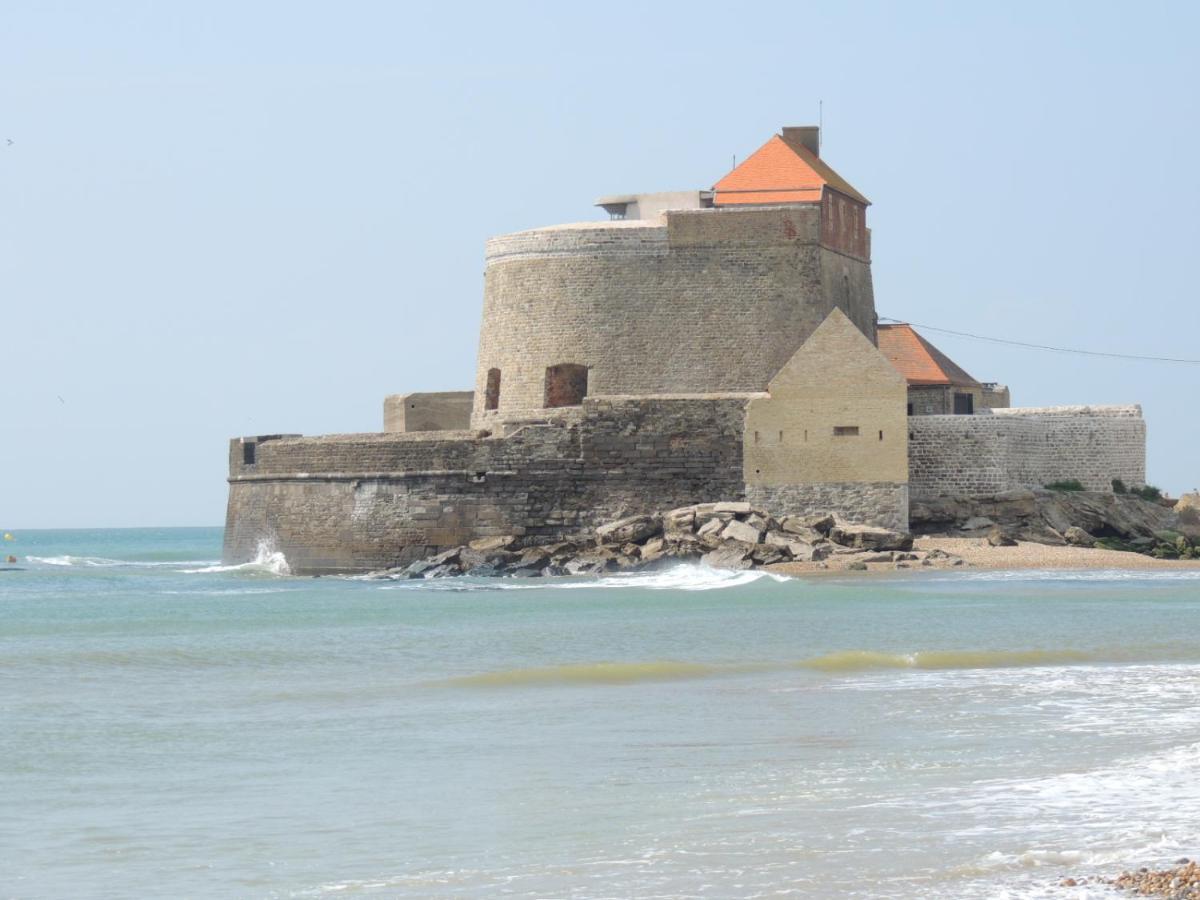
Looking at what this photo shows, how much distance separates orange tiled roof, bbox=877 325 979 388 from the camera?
2866cm

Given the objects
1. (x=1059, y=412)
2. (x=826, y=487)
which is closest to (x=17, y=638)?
(x=826, y=487)

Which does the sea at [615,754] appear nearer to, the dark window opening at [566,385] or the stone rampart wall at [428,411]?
the dark window opening at [566,385]

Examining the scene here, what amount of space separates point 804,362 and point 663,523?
2719 millimetres

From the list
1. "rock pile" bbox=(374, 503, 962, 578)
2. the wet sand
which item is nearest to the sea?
"rock pile" bbox=(374, 503, 962, 578)

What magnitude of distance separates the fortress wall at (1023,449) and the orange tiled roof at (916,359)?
6.84 feet

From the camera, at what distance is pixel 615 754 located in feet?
33.9

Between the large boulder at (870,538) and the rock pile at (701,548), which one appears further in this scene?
the large boulder at (870,538)

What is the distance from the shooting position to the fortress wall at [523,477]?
2588 cm

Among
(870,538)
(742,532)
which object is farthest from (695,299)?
(870,538)

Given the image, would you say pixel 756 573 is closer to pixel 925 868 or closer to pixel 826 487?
pixel 826 487

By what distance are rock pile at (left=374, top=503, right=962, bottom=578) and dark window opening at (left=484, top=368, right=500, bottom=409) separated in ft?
10.6

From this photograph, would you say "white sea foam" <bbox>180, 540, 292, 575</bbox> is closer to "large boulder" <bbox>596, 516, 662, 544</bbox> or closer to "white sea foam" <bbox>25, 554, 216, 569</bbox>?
"large boulder" <bbox>596, 516, 662, 544</bbox>

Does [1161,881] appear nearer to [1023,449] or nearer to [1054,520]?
[1054,520]

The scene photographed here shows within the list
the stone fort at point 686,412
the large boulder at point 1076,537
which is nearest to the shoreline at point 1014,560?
the large boulder at point 1076,537
